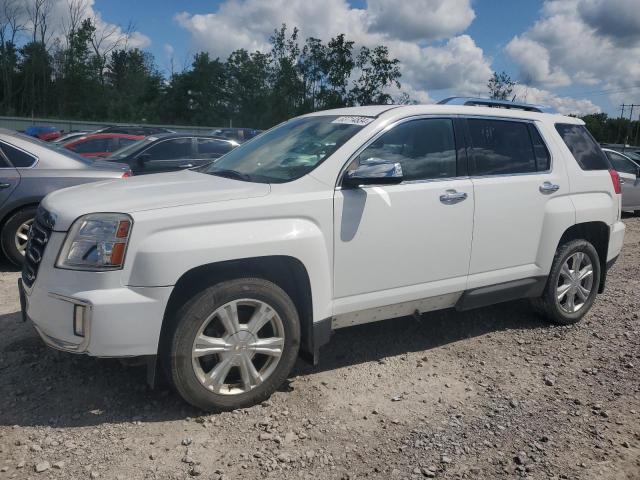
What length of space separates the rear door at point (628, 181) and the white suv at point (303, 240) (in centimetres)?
822

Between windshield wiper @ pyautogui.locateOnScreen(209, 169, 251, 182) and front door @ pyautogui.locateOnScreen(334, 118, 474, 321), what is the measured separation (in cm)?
66

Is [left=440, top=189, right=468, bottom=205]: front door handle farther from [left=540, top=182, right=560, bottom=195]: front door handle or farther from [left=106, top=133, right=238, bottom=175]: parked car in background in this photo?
[left=106, top=133, right=238, bottom=175]: parked car in background

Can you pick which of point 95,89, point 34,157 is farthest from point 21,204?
point 95,89

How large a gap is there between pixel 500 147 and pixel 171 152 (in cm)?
698

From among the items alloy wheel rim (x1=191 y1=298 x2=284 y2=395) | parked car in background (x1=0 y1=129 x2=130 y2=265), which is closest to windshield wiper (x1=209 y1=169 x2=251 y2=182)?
alloy wheel rim (x1=191 y1=298 x2=284 y2=395)

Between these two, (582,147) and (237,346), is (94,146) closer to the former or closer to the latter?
(582,147)

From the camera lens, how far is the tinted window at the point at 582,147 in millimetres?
4848

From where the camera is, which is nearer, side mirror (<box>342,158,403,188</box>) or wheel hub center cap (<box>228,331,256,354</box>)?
wheel hub center cap (<box>228,331,256,354</box>)

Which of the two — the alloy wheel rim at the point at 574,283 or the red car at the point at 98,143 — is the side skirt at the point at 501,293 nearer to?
the alloy wheel rim at the point at 574,283

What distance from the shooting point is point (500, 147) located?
4375 millimetres

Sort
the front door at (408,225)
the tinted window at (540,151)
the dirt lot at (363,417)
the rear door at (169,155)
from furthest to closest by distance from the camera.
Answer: the rear door at (169,155)
the tinted window at (540,151)
the front door at (408,225)
the dirt lot at (363,417)

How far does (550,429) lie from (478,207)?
5.18ft

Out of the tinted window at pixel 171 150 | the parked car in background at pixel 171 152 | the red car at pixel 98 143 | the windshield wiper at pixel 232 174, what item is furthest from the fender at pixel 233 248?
the red car at pixel 98 143

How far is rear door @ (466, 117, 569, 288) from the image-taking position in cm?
416
